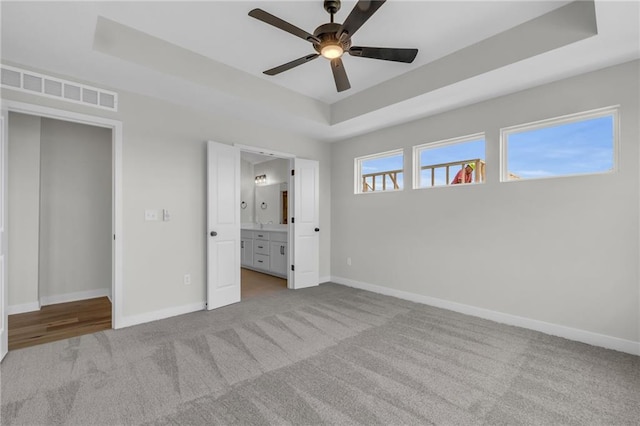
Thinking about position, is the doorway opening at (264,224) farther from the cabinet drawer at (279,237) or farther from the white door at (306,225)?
the white door at (306,225)

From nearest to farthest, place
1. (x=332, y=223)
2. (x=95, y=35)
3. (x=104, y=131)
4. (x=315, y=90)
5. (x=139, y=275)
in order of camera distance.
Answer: (x=95, y=35) → (x=139, y=275) → (x=315, y=90) → (x=104, y=131) → (x=332, y=223)

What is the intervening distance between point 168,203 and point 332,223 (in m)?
2.84

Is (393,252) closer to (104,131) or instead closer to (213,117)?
(213,117)

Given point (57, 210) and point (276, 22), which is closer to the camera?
point (276, 22)

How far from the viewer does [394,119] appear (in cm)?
423

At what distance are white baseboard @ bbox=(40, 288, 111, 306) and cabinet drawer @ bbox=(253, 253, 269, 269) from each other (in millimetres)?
2631

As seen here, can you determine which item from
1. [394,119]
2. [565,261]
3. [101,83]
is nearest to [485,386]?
[565,261]

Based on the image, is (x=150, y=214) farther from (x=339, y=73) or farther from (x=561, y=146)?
(x=561, y=146)

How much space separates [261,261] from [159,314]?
2.83 meters

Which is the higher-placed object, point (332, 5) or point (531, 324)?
point (332, 5)

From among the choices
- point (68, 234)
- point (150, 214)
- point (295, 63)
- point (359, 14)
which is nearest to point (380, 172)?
point (295, 63)

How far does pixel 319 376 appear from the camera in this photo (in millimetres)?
2250

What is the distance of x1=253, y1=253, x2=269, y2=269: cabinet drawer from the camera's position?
608 centimetres

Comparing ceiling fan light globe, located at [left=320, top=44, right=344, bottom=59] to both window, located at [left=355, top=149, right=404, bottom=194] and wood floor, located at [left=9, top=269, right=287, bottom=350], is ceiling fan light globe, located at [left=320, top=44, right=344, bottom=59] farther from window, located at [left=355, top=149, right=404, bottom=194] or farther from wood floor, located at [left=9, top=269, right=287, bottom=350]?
wood floor, located at [left=9, top=269, right=287, bottom=350]
